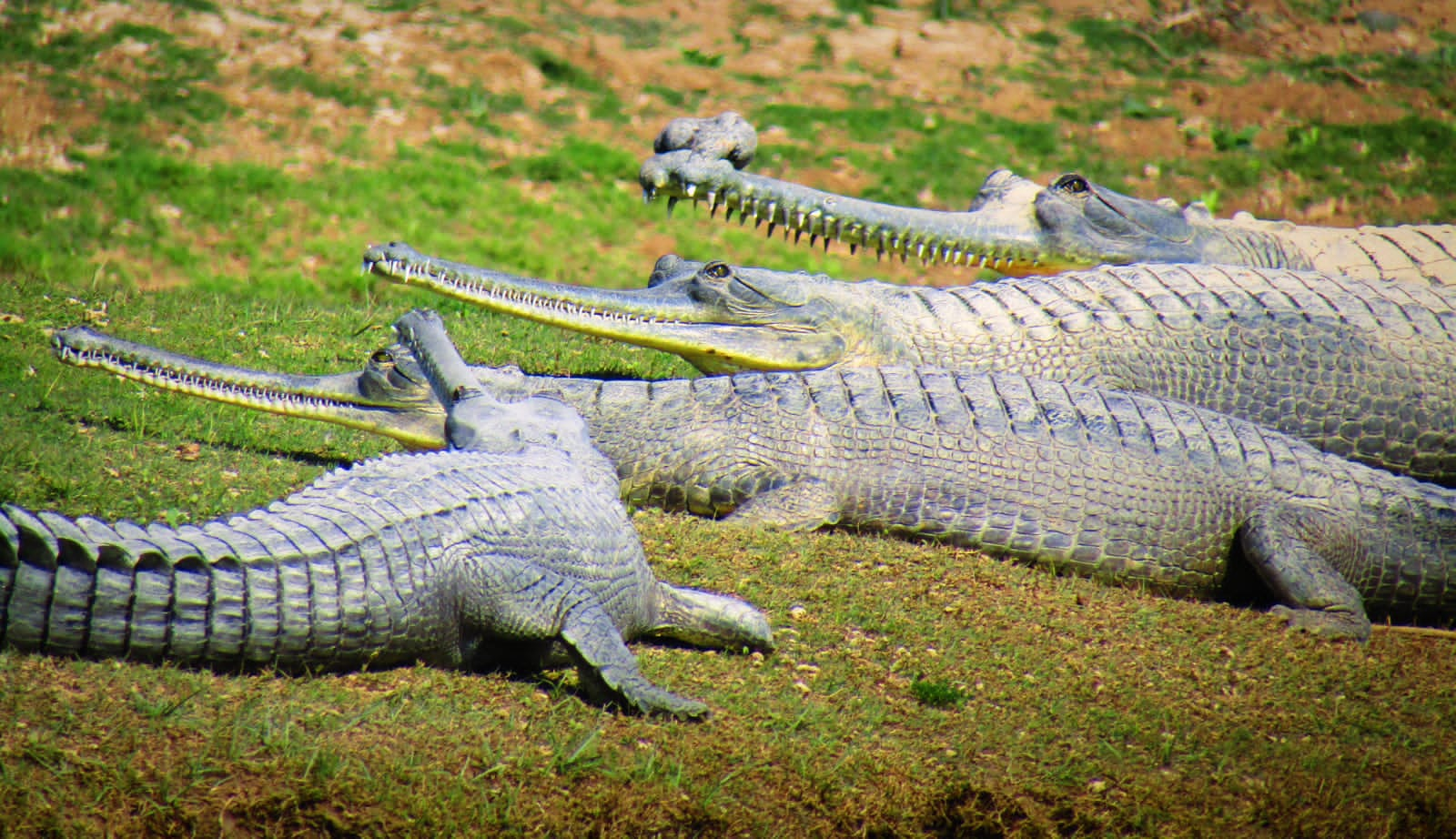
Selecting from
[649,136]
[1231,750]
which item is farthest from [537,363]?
[649,136]

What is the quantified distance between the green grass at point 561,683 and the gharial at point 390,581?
9 centimetres

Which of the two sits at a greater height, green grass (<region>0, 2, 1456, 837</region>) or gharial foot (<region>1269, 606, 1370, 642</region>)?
green grass (<region>0, 2, 1456, 837</region>)

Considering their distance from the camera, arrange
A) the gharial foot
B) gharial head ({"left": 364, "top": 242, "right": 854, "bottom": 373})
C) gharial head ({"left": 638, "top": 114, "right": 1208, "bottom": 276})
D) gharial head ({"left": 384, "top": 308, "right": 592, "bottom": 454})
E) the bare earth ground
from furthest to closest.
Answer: the bare earth ground, gharial head ({"left": 638, "top": 114, "right": 1208, "bottom": 276}), gharial head ({"left": 364, "top": 242, "right": 854, "bottom": 373}), the gharial foot, gharial head ({"left": 384, "top": 308, "right": 592, "bottom": 454})

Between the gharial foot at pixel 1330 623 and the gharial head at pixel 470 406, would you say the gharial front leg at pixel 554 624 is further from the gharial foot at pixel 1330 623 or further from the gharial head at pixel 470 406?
the gharial foot at pixel 1330 623

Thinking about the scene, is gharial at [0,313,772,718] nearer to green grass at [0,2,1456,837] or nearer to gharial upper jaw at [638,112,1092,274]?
green grass at [0,2,1456,837]

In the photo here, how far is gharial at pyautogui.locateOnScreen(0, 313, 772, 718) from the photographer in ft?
10.4

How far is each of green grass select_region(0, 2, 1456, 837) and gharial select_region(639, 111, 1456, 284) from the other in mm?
1283

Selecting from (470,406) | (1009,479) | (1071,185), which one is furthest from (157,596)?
(1071,185)

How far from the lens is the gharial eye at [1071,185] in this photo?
7805 mm

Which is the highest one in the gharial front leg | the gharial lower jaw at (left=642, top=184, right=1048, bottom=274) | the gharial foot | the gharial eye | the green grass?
the gharial eye

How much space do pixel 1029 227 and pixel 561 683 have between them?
4.92 meters

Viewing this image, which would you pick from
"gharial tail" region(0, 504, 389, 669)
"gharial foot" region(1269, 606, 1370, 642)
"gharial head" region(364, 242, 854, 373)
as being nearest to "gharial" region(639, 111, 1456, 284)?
"gharial head" region(364, 242, 854, 373)

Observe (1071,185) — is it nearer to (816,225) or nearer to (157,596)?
(816,225)

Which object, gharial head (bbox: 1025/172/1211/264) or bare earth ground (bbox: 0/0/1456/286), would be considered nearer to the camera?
gharial head (bbox: 1025/172/1211/264)
